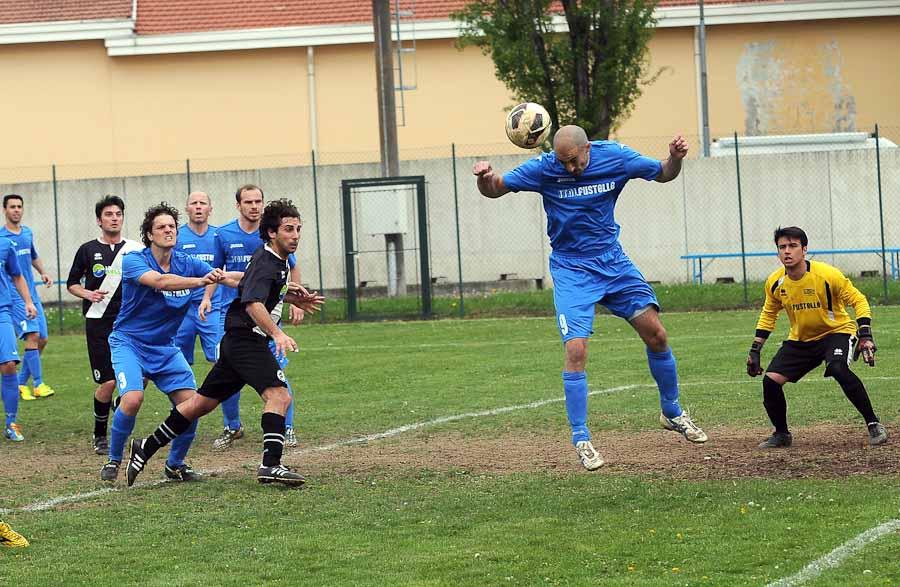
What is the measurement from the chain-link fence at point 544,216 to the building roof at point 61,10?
731cm

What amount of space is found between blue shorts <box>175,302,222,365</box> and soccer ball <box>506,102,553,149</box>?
3.96 meters

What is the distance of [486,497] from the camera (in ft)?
27.7

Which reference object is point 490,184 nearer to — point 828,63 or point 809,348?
point 809,348

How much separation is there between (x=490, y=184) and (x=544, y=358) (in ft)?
26.1

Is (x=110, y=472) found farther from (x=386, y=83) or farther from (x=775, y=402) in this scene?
(x=386, y=83)

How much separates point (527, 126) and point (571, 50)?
54.9ft

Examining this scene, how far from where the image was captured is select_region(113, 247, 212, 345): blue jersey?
31.3ft

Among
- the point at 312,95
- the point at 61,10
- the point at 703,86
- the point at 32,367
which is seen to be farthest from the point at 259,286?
the point at 61,10

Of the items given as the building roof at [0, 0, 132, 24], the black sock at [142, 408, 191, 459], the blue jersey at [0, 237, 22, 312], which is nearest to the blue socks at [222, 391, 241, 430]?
the black sock at [142, 408, 191, 459]

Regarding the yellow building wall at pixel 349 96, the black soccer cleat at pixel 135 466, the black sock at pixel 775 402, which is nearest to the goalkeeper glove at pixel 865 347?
the black sock at pixel 775 402

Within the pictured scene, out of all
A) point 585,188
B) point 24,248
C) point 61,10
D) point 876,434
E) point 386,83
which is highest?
point 61,10

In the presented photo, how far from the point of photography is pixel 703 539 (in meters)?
7.02

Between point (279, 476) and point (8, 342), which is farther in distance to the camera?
point (8, 342)

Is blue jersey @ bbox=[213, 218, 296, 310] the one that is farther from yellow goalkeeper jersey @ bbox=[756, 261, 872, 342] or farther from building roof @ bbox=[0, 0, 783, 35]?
building roof @ bbox=[0, 0, 783, 35]
